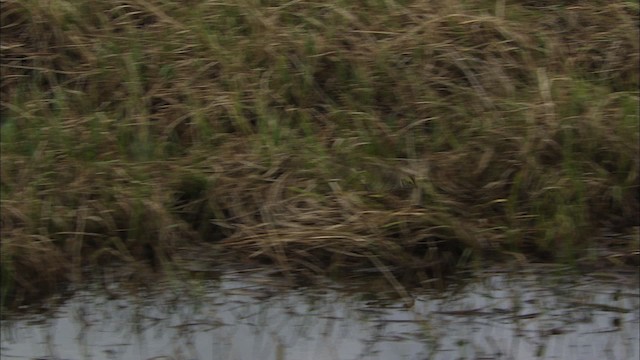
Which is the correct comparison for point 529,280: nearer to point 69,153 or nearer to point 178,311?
point 178,311

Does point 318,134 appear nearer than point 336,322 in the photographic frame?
No

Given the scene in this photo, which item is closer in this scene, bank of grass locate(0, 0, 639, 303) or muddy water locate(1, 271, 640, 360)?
muddy water locate(1, 271, 640, 360)

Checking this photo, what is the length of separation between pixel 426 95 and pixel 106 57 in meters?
1.21

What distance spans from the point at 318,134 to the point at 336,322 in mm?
748

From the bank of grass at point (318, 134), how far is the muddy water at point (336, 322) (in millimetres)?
101

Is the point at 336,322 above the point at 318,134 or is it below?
below

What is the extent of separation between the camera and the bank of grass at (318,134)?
3199 millimetres

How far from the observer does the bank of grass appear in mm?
3199

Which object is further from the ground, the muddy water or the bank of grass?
the bank of grass

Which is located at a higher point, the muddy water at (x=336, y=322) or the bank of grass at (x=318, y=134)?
the bank of grass at (x=318, y=134)

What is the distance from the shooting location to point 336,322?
306cm

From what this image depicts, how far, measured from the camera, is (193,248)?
10.7ft

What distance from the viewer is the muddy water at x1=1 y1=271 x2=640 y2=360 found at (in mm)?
2971

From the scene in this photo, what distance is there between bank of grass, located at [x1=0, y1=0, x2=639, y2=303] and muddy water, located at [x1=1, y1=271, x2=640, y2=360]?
4.0 inches
